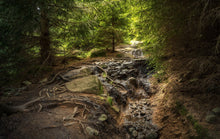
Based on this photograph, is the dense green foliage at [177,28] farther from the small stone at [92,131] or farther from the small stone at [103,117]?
the small stone at [92,131]

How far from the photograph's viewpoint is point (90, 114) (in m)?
3.76

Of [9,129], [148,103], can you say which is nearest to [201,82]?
[148,103]

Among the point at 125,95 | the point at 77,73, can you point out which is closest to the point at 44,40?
the point at 77,73

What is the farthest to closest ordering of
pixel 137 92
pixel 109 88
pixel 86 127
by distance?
pixel 137 92, pixel 109 88, pixel 86 127

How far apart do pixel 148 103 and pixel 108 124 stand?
3.37 m

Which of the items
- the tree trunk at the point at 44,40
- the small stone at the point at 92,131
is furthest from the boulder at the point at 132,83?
the tree trunk at the point at 44,40

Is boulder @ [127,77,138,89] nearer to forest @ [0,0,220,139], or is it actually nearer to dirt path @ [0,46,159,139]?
dirt path @ [0,46,159,139]

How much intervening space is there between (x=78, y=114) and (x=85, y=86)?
1.85 m

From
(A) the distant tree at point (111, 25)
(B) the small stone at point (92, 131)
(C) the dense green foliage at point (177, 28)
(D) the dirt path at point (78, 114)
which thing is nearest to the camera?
(D) the dirt path at point (78, 114)

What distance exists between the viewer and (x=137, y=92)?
7449mm

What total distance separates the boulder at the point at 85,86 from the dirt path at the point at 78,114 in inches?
2.9

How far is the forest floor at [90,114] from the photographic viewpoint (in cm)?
289

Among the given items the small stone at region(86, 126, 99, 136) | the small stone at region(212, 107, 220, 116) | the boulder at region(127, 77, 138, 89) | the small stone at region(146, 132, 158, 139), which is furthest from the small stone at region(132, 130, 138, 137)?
the boulder at region(127, 77, 138, 89)

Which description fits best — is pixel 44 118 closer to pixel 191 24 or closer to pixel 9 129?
pixel 9 129
